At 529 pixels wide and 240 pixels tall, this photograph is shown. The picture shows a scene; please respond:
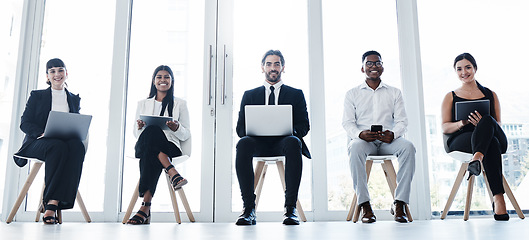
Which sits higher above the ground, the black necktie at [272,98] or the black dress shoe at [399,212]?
the black necktie at [272,98]

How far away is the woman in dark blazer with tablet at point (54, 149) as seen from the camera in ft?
8.57

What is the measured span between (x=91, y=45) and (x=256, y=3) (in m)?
1.37

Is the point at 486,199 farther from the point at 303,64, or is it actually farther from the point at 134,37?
the point at 134,37

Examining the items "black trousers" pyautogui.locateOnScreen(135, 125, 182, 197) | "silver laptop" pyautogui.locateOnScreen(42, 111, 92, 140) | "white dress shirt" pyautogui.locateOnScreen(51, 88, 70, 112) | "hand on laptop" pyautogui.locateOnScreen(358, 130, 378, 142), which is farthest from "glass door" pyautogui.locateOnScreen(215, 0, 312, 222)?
"white dress shirt" pyautogui.locateOnScreen(51, 88, 70, 112)

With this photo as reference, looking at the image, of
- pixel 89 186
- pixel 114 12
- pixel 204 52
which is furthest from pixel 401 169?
pixel 114 12

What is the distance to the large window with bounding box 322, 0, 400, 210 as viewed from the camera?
3375mm

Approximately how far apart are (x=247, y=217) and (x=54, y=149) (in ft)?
4.08

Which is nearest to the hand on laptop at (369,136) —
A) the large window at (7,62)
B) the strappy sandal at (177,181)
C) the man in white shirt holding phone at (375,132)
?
the man in white shirt holding phone at (375,132)

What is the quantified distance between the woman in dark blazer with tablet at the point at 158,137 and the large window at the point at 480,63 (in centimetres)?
190

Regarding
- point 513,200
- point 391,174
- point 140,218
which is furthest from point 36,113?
point 513,200

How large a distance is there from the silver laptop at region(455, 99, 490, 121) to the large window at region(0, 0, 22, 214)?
10.6 ft

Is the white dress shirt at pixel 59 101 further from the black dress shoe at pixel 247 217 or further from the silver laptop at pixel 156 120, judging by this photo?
the black dress shoe at pixel 247 217

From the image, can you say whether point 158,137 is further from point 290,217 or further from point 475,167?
point 475,167

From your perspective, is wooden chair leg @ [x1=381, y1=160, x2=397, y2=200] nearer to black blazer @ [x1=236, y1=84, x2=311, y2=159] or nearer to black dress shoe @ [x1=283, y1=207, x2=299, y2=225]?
black blazer @ [x1=236, y1=84, x2=311, y2=159]
